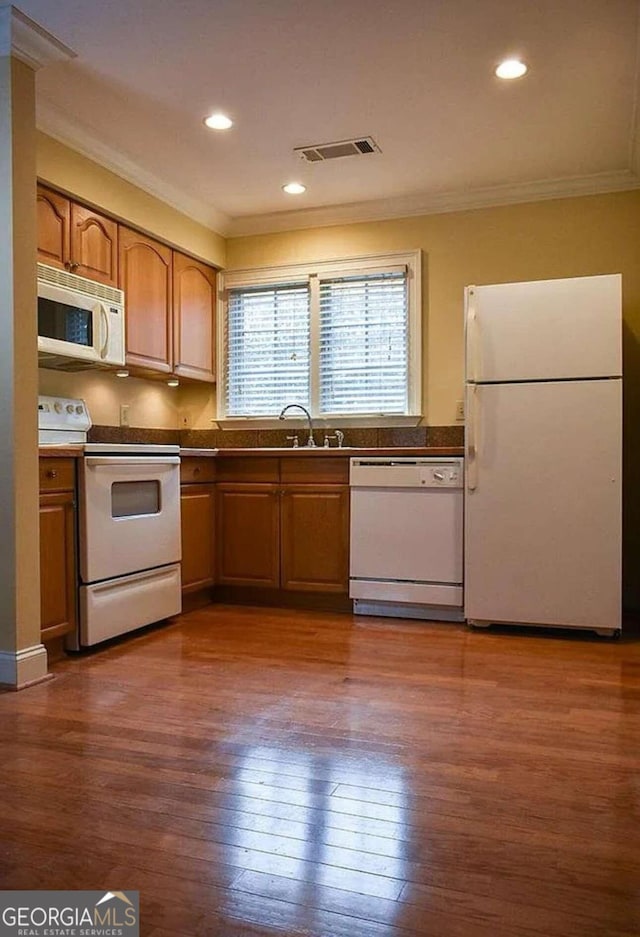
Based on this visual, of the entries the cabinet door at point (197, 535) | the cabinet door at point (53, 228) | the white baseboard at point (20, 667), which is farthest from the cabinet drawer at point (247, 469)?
the white baseboard at point (20, 667)

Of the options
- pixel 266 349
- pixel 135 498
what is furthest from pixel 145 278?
pixel 135 498

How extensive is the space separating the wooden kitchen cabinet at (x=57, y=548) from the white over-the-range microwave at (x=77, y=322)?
688 mm

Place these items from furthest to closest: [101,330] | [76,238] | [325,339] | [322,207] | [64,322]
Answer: [325,339] < [322,207] < [101,330] < [76,238] < [64,322]

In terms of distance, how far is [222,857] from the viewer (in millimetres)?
1501

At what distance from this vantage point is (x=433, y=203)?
4.31 meters

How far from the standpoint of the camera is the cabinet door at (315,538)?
397cm

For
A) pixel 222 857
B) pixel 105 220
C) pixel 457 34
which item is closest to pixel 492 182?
pixel 457 34

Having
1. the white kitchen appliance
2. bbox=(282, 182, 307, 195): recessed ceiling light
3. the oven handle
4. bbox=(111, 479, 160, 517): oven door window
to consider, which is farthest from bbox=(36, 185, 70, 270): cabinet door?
bbox=(282, 182, 307, 195): recessed ceiling light

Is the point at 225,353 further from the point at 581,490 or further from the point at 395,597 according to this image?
the point at 581,490

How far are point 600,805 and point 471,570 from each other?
6.12 feet

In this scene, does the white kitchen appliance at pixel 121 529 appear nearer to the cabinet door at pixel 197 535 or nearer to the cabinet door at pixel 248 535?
the cabinet door at pixel 197 535

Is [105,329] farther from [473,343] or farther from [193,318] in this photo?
[473,343]

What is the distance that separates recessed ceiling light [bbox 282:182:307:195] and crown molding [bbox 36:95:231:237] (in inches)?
22.7

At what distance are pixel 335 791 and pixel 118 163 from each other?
326 cm
